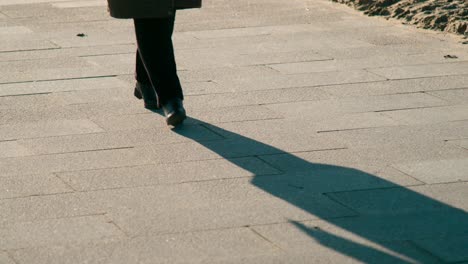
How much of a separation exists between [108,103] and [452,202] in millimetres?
2751

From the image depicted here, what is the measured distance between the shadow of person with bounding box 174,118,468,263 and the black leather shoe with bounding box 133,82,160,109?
0.94 meters

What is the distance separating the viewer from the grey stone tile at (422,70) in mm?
7906

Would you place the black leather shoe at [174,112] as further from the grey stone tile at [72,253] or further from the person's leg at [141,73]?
the grey stone tile at [72,253]

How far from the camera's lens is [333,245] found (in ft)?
15.6

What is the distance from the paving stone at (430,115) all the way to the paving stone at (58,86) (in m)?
2.05

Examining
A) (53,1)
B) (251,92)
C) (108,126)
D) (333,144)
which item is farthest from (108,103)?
(53,1)

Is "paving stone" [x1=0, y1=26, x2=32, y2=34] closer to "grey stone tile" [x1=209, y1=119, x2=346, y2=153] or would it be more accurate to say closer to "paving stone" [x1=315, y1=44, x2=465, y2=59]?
"paving stone" [x1=315, y1=44, x2=465, y2=59]

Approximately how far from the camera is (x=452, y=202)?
209 inches

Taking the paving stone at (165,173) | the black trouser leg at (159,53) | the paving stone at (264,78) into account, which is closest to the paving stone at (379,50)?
the paving stone at (264,78)

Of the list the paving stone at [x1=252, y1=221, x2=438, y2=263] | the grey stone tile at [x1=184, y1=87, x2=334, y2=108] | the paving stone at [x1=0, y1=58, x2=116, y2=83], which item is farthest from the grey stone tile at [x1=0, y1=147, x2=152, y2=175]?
the paving stone at [x1=0, y1=58, x2=116, y2=83]

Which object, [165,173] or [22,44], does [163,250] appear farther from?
[22,44]

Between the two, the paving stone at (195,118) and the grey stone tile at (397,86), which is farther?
the grey stone tile at (397,86)

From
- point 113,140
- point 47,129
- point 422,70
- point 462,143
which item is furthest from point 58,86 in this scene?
point 462,143

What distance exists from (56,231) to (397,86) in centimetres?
343
